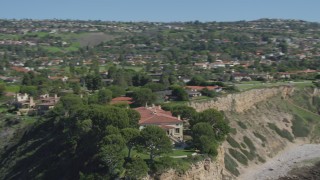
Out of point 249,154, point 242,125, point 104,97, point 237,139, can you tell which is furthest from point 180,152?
point 242,125

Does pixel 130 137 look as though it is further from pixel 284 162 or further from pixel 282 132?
pixel 282 132

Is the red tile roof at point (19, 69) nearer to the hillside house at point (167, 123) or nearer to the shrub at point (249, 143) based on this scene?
the shrub at point (249, 143)

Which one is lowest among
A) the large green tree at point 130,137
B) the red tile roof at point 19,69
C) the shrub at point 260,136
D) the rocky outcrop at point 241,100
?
the red tile roof at point 19,69

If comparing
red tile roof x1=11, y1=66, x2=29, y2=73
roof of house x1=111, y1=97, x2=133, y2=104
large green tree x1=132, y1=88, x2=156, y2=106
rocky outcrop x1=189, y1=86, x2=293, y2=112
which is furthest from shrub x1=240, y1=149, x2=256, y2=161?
red tile roof x1=11, y1=66, x2=29, y2=73

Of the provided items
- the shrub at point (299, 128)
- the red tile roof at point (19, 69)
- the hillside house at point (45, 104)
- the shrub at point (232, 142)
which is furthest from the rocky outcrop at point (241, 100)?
the red tile roof at point (19, 69)

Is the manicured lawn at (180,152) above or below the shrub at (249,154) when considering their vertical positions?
above
